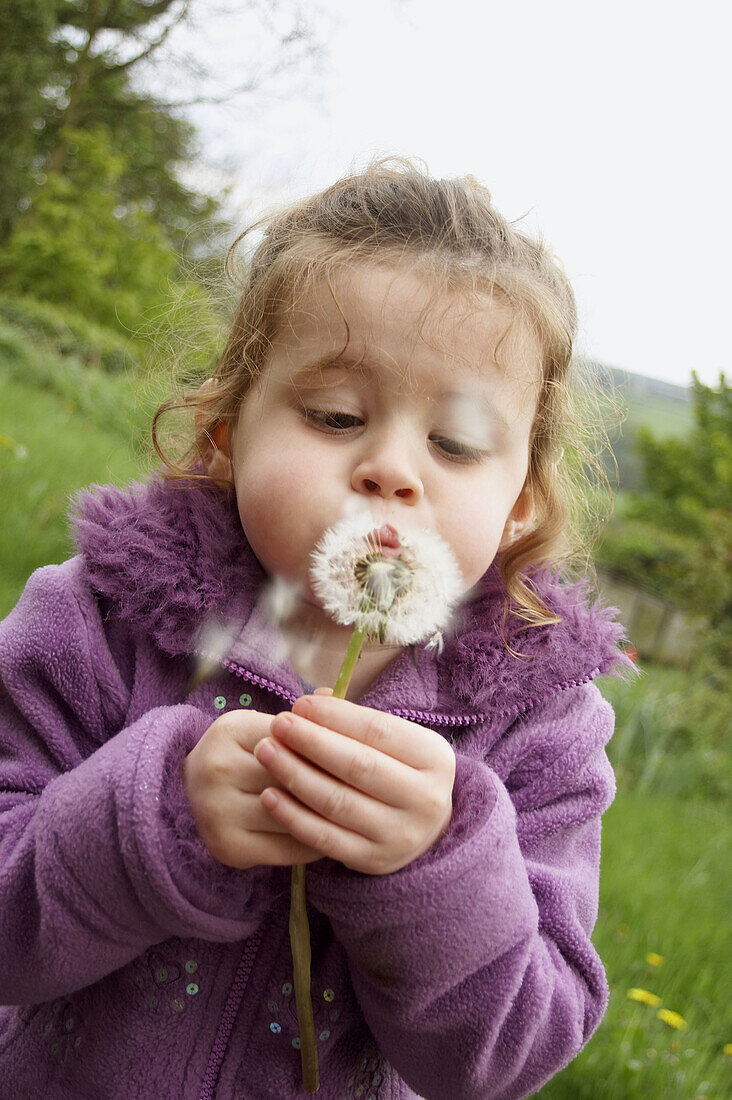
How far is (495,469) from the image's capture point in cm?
112

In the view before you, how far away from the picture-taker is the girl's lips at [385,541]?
0.87 meters

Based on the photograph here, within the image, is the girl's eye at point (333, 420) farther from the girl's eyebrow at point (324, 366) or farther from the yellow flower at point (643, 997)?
the yellow flower at point (643, 997)

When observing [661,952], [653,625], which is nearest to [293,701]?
[661,952]

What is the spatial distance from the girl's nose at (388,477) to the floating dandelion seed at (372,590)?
0.25ft

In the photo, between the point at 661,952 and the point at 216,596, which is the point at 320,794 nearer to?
the point at 216,596

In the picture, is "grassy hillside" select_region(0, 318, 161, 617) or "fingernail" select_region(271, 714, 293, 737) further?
→ "grassy hillside" select_region(0, 318, 161, 617)


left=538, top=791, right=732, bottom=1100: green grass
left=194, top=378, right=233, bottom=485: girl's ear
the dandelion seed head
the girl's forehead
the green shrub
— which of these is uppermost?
the girl's forehead

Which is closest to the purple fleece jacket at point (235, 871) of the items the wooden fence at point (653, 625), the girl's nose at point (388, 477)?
the girl's nose at point (388, 477)

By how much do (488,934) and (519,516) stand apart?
631 mm

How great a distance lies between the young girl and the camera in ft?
3.02

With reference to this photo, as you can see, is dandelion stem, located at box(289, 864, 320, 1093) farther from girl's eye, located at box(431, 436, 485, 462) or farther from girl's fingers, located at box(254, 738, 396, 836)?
girl's eye, located at box(431, 436, 485, 462)

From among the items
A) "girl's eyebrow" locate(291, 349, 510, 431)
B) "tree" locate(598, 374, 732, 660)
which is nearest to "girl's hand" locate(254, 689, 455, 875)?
"girl's eyebrow" locate(291, 349, 510, 431)

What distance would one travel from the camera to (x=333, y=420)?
3.48ft

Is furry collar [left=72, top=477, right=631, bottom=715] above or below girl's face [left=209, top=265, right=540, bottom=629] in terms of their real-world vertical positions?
below
